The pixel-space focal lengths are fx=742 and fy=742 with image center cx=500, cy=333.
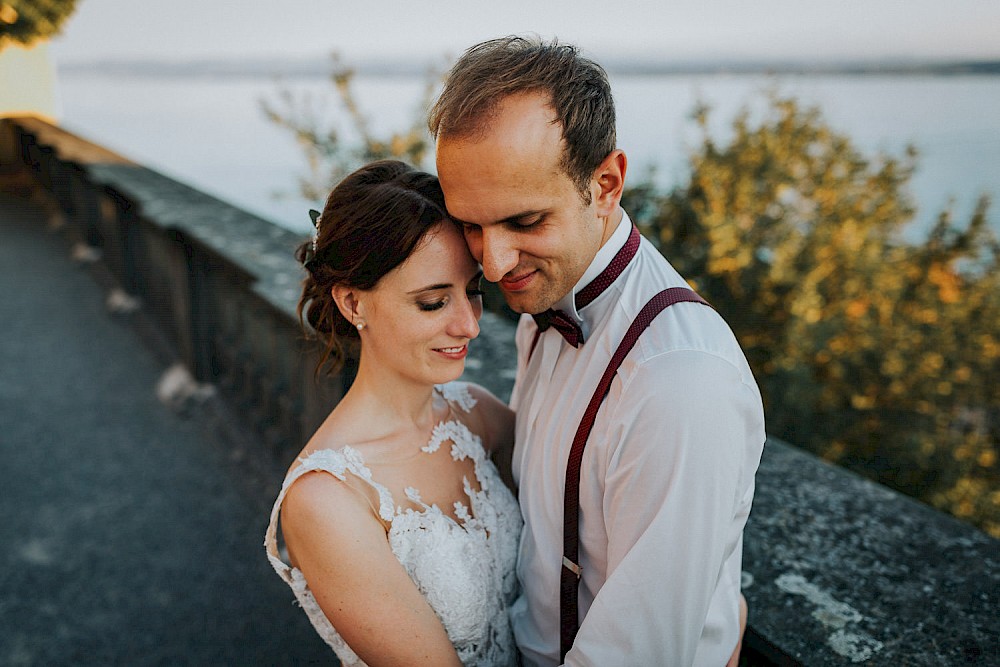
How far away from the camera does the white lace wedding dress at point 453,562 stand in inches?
74.0

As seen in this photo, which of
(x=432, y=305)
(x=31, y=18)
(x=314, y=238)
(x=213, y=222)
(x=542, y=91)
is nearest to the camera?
(x=542, y=91)

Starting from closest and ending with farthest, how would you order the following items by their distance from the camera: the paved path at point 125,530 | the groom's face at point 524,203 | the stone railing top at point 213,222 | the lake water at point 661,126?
the groom's face at point 524,203 < the paved path at point 125,530 < the stone railing top at point 213,222 < the lake water at point 661,126

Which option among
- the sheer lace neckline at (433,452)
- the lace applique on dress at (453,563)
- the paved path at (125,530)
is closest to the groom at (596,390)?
the lace applique on dress at (453,563)

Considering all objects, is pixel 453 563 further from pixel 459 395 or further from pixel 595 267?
pixel 595 267

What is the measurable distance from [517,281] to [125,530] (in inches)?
123

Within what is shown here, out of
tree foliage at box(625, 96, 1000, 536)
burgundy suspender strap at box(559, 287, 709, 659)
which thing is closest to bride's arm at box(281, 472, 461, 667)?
burgundy suspender strap at box(559, 287, 709, 659)

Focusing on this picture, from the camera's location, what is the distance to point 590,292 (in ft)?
5.77

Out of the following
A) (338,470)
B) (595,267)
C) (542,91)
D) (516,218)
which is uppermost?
(542,91)

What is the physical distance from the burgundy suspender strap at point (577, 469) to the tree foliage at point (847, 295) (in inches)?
212

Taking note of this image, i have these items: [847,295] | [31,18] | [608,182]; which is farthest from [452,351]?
[31,18]

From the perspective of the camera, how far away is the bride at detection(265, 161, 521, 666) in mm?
1746

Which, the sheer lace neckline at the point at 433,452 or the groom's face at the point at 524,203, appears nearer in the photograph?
the groom's face at the point at 524,203

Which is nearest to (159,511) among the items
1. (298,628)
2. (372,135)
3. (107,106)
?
(298,628)

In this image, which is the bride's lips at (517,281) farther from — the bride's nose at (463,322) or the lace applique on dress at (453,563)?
the lace applique on dress at (453,563)
